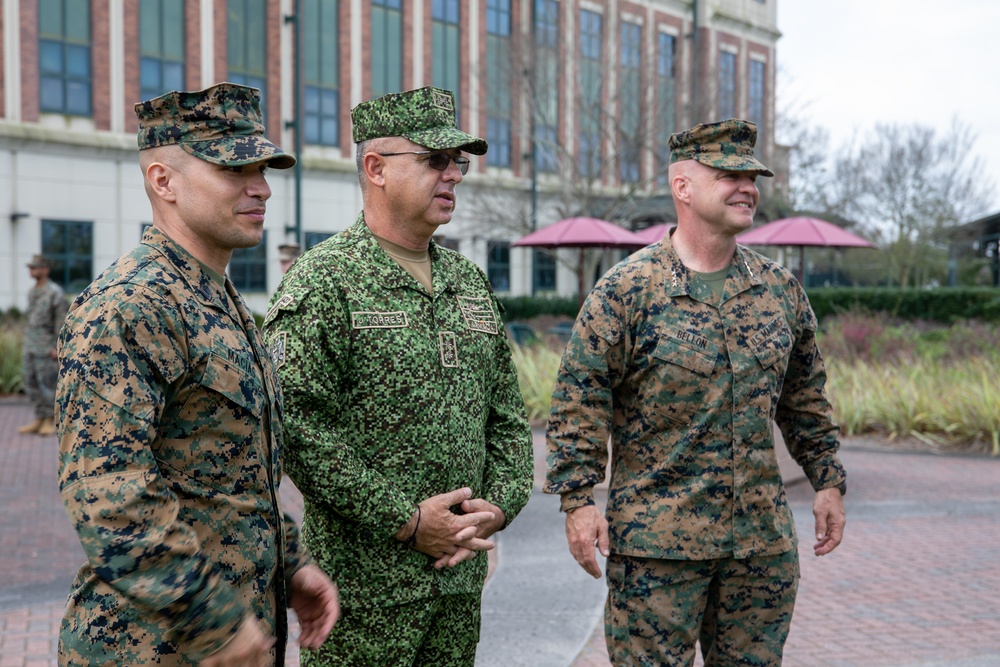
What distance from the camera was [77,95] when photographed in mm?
23844

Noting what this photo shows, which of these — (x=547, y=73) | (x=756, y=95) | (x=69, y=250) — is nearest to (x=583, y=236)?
(x=547, y=73)

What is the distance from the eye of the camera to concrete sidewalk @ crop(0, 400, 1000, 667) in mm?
4914

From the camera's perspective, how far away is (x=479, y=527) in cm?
289

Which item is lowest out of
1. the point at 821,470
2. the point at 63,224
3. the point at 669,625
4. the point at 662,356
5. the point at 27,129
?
the point at 669,625

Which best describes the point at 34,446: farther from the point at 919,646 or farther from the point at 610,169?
the point at 610,169

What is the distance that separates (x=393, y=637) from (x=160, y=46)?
992 inches

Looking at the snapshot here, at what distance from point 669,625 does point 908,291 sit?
70.3 feet

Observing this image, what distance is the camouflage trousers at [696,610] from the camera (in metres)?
3.21

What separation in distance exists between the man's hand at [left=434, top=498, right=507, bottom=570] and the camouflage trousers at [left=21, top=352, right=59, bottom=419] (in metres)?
10.6

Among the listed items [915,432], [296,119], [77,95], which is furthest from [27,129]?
[915,432]

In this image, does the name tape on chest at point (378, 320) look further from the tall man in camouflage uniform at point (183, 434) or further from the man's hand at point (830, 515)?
the man's hand at point (830, 515)

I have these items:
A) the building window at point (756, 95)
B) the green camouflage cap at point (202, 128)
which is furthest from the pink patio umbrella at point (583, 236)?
the green camouflage cap at point (202, 128)

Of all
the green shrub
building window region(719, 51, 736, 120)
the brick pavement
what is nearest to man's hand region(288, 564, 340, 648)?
the brick pavement

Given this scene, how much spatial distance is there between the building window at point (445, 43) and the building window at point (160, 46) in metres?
8.22
